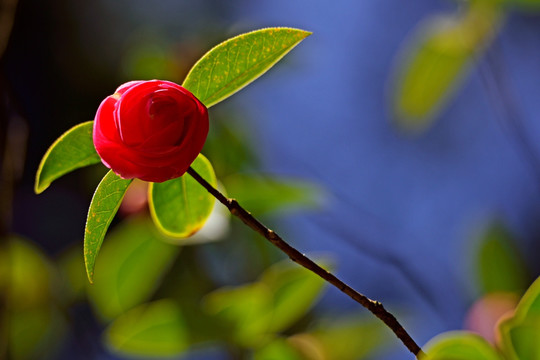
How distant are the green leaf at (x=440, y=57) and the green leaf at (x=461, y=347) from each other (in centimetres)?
84

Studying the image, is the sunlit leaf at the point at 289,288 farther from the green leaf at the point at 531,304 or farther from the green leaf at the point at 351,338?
the green leaf at the point at 531,304

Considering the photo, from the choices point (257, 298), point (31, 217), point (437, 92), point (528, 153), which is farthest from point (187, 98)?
point (31, 217)

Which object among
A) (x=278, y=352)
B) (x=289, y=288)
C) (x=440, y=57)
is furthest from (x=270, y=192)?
(x=440, y=57)

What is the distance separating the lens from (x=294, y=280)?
1126 mm

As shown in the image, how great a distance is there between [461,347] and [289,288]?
1.37 feet

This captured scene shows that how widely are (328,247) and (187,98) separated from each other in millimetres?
1509

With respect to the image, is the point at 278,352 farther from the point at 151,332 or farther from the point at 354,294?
the point at 354,294

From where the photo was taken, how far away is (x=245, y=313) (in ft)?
3.57

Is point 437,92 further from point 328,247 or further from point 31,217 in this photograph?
point 31,217

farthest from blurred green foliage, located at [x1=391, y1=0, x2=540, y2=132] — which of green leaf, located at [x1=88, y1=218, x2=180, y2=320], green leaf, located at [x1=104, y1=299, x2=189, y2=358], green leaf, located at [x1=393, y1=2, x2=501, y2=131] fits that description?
green leaf, located at [x1=104, y1=299, x2=189, y2=358]

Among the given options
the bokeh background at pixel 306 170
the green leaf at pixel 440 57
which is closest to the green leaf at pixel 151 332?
the bokeh background at pixel 306 170

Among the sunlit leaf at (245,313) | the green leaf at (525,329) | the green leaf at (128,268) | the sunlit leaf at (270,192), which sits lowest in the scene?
the green leaf at (128,268)

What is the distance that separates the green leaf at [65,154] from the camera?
2.30 feet

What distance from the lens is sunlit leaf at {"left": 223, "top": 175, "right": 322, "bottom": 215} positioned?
132 centimetres
